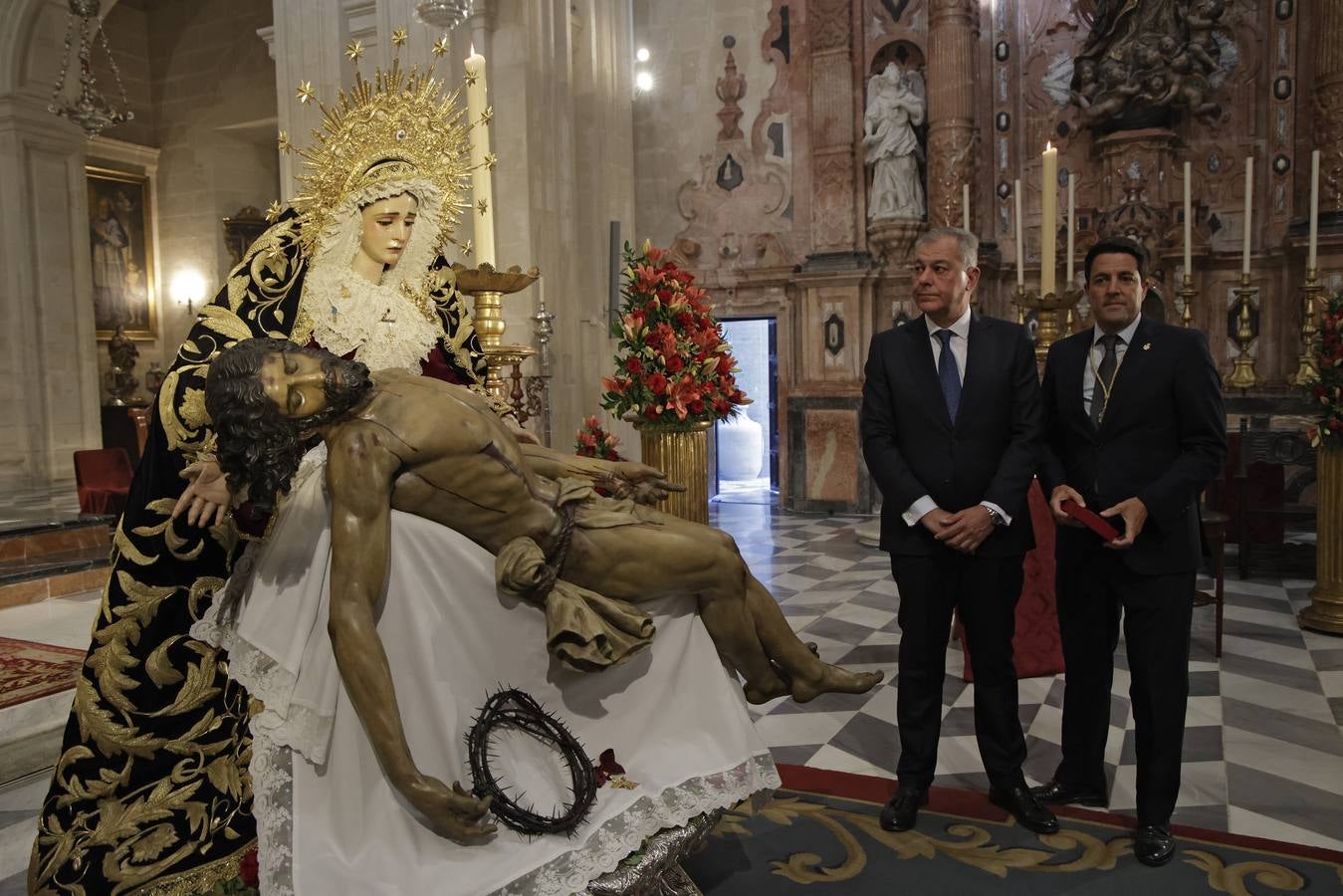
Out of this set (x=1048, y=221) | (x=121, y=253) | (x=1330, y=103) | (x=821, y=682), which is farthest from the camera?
(x=121, y=253)

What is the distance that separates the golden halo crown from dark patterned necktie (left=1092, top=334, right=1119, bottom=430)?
2.10 meters

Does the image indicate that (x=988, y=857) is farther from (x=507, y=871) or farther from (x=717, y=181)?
(x=717, y=181)

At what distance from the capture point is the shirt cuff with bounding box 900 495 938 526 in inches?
112

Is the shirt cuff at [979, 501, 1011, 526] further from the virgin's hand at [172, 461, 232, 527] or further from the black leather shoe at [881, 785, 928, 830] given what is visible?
the virgin's hand at [172, 461, 232, 527]

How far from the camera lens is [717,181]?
10898 mm

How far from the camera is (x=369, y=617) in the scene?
1975mm

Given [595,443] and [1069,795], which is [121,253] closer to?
[595,443]

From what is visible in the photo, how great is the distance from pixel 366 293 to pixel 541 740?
140 cm

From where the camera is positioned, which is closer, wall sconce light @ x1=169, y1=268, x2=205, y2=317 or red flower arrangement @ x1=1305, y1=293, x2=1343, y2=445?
red flower arrangement @ x1=1305, y1=293, x2=1343, y2=445

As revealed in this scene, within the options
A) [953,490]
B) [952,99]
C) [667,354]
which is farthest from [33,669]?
[952,99]

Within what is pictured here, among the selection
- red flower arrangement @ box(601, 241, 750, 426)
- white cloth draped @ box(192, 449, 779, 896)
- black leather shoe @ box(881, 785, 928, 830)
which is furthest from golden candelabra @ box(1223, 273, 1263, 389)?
white cloth draped @ box(192, 449, 779, 896)

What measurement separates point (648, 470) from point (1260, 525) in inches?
234

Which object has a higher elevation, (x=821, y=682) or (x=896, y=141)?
(x=896, y=141)

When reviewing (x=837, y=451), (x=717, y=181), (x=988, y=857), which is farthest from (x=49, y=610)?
(x=717, y=181)
